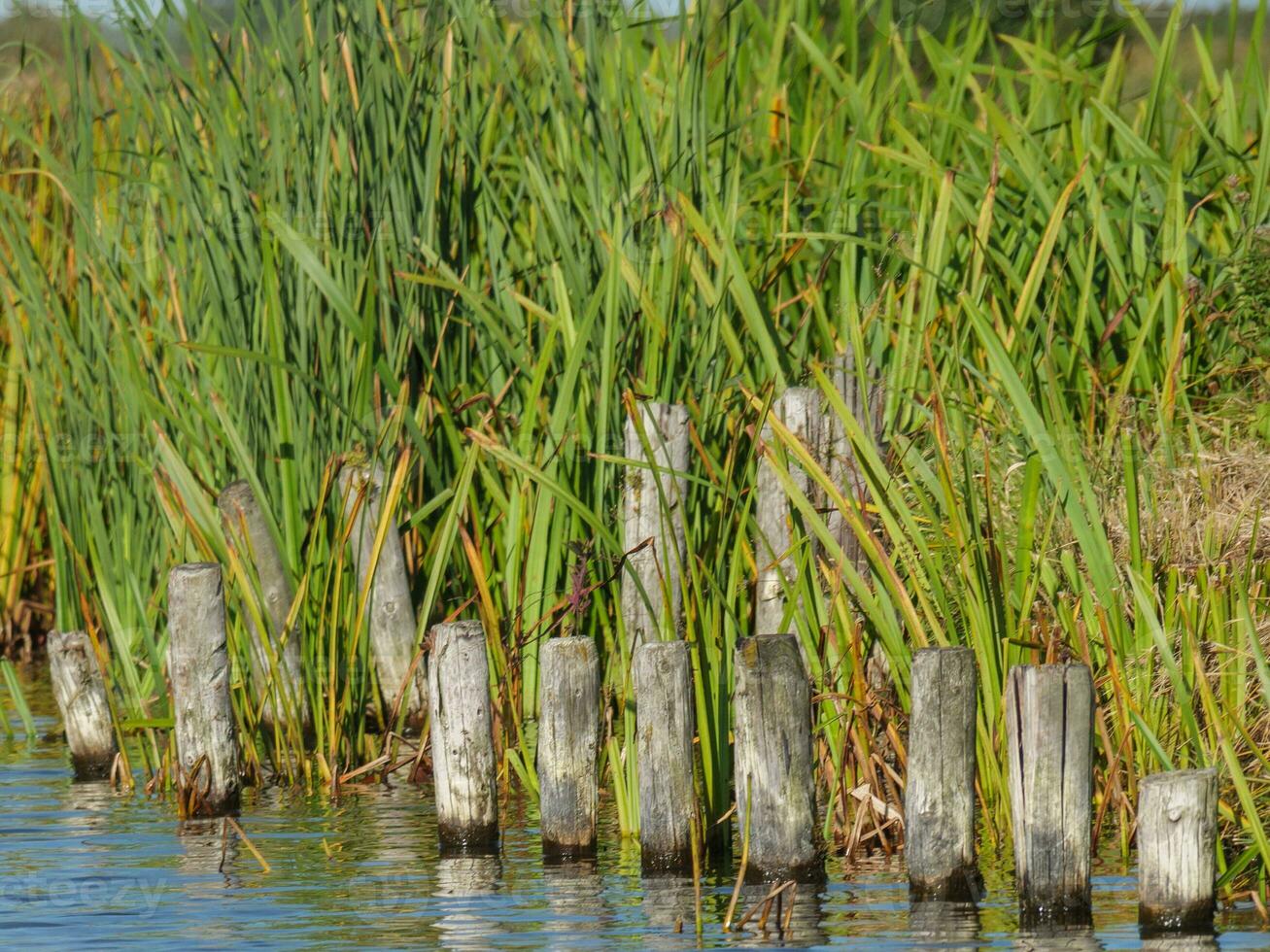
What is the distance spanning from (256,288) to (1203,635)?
3.63 metres

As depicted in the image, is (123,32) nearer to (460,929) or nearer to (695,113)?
(695,113)

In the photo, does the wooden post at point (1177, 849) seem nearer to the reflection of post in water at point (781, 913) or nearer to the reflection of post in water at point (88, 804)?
the reflection of post in water at point (781, 913)

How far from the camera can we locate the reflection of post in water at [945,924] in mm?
5078

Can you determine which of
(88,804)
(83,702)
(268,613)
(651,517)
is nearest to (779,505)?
(651,517)

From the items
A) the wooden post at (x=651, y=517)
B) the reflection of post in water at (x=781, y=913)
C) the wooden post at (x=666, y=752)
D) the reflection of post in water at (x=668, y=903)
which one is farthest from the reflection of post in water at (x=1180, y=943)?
the wooden post at (x=651, y=517)

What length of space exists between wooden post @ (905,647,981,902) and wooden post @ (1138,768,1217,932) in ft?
1.85

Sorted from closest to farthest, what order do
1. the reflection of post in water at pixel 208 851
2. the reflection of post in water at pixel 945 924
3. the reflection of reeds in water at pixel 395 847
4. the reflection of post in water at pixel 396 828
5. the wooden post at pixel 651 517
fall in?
the reflection of post in water at pixel 945 924 < the reflection of reeds in water at pixel 395 847 < the reflection of post in water at pixel 208 851 < the reflection of post in water at pixel 396 828 < the wooden post at pixel 651 517

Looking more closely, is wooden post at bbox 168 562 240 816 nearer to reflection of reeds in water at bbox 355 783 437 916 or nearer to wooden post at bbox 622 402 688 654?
reflection of reeds in water at bbox 355 783 437 916

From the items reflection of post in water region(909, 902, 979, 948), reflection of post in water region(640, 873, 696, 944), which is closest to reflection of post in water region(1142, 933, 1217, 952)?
reflection of post in water region(909, 902, 979, 948)

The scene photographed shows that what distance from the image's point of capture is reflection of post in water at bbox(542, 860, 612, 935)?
5.42m

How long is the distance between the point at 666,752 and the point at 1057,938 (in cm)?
126

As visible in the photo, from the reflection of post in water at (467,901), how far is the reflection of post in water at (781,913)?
0.68 m

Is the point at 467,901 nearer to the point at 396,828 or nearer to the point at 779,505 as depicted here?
the point at 396,828

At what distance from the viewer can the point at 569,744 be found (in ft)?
19.7
